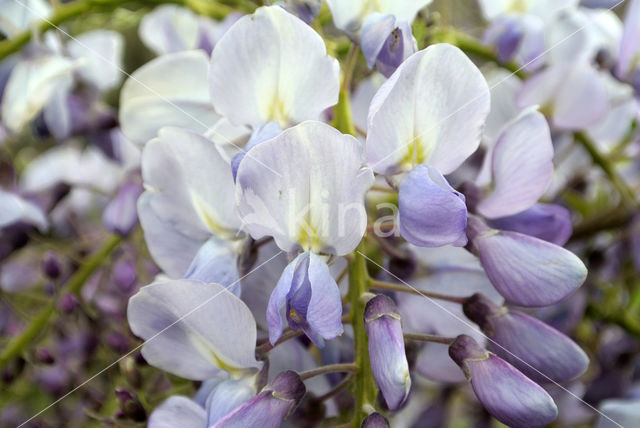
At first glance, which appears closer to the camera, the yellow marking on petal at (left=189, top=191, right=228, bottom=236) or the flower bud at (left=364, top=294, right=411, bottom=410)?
the flower bud at (left=364, top=294, right=411, bottom=410)

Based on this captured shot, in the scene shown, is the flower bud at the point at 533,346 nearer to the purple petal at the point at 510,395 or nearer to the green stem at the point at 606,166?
the purple petal at the point at 510,395

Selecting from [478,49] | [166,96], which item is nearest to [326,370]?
[166,96]

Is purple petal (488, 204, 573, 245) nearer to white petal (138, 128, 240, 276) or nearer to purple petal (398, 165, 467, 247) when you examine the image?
purple petal (398, 165, 467, 247)

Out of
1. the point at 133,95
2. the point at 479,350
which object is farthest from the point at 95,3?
the point at 479,350

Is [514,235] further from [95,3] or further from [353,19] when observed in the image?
[95,3]

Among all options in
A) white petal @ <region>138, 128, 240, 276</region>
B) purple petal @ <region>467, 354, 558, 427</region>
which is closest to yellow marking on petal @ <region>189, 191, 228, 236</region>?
white petal @ <region>138, 128, 240, 276</region>
